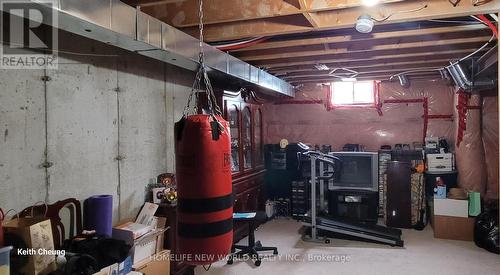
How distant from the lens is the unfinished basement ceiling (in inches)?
99.5

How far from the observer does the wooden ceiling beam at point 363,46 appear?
10.8 ft

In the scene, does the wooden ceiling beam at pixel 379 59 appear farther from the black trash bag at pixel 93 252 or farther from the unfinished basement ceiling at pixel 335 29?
the black trash bag at pixel 93 252

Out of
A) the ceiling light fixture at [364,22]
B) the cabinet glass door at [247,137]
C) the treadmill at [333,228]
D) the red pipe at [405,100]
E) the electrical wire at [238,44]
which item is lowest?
the treadmill at [333,228]

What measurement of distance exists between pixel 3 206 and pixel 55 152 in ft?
1.56

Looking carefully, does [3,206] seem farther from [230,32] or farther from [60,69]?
[230,32]

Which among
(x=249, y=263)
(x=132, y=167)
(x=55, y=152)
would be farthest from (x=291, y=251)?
(x=55, y=152)

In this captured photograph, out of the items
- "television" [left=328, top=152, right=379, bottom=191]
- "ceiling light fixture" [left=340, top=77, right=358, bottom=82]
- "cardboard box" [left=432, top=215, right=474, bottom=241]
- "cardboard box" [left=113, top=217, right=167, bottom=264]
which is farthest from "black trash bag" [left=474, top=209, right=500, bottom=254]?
"cardboard box" [left=113, top=217, right=167, bottom=264]

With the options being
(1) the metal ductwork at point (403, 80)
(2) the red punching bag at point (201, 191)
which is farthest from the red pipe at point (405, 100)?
(2) the red punching bag at point (201, 191)

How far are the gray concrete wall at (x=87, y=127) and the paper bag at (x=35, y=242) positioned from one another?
0.15 m

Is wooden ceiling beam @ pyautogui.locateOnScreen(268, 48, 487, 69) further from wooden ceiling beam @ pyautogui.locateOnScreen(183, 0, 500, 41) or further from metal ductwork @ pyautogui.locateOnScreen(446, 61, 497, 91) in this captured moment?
wooden ceiling beam @ pyautogui.locateOnScreen(183, 0, 500, 41)

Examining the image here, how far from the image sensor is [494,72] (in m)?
4.44

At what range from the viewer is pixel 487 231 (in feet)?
13.7

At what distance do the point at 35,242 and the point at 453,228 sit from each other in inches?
188

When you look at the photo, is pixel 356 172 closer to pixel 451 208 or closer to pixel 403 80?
pixel 451 208
